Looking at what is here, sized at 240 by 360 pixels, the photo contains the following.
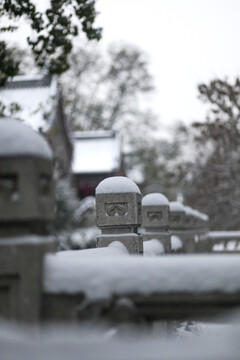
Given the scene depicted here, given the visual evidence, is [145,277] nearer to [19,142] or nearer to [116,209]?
[19,142]

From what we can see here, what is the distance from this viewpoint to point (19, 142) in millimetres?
2781

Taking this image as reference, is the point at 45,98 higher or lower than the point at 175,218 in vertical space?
higher

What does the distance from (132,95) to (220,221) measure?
18.1m

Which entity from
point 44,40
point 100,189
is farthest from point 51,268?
point 44,40

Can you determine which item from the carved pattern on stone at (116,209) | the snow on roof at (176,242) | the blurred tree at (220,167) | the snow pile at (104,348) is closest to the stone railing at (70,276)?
the snow pile at (104,348)

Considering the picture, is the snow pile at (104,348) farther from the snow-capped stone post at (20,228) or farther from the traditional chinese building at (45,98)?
the traditional chinese building at (45,98)

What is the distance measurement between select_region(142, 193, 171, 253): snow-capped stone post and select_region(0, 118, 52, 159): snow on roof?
4634mm

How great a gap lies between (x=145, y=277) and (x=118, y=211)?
2.83 meters

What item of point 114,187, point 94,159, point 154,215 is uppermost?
point 94,159

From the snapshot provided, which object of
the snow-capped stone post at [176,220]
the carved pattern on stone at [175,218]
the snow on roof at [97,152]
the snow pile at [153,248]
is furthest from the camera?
the snow on roof at [97,152]

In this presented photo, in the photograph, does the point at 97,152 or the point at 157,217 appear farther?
the point at 97,152

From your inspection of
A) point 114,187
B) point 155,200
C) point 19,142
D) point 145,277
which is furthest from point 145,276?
point 155,200

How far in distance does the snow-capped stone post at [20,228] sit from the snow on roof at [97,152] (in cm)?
2810

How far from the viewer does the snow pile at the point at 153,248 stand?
6.38 metres
